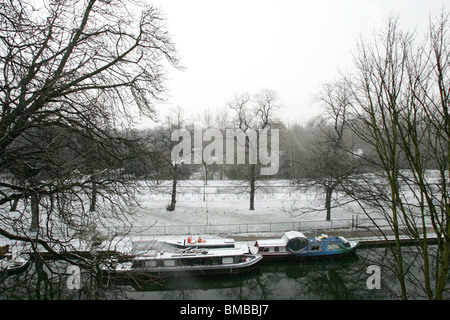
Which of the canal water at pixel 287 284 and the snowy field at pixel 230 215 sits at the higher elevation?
the snowy field at pixel 230 215

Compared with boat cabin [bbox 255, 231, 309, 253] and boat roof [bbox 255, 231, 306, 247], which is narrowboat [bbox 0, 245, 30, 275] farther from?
boat roof [bbox 255, 231, 306, 247]

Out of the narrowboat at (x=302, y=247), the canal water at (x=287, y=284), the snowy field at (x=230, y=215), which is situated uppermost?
the snowy field at (x=230, y=215)

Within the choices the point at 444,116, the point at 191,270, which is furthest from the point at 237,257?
the point at 444,116

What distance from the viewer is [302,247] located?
16.9 meters

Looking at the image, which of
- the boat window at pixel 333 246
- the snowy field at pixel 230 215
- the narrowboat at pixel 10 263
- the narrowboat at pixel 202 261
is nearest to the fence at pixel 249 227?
the snowy field at pixel 230 215

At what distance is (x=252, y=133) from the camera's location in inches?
1015

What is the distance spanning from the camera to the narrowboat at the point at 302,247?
16828 millimetres

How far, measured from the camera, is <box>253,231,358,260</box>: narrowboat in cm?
1683

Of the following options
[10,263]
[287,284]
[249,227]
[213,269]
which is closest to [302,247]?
[287,284]

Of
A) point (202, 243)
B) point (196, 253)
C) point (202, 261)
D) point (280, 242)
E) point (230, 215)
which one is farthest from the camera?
point (230, 215)

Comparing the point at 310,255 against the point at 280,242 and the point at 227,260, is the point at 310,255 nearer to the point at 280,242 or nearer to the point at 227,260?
the point at 280,242

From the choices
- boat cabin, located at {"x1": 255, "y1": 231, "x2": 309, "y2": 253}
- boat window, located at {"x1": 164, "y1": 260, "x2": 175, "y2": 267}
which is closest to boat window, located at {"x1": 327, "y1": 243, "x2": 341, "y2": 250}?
boat cabin, located at {"x1": 255, "y1": 231, "x2": 309, "y2": 253}

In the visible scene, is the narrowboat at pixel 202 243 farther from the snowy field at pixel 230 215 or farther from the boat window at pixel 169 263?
the snowy field at pixel 230 215
